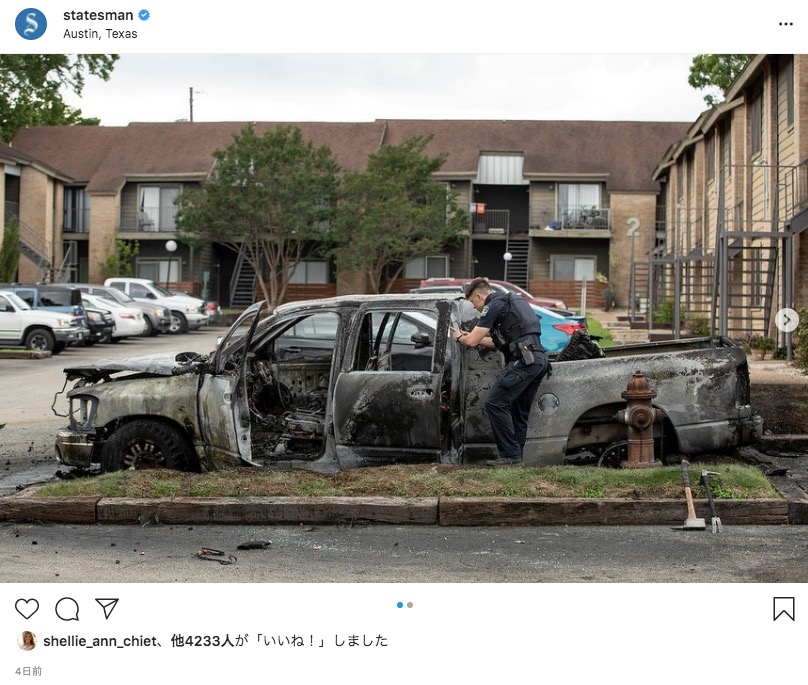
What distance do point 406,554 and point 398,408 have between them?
1.96m

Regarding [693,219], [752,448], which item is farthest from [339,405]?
[693,219]

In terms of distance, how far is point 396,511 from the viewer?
830 cm

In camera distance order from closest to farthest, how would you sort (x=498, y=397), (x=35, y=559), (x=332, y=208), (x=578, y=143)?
(x=35, y=559) → (x=498, y=397) → (x=332, y=208) → (x=578, y=143)

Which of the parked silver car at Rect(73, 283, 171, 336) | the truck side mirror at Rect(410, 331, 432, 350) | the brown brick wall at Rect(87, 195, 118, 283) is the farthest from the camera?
the brown brick wall at Rect(87, 195, 118, 283)

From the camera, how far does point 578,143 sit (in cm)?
A: 5584

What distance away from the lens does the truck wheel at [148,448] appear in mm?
9508

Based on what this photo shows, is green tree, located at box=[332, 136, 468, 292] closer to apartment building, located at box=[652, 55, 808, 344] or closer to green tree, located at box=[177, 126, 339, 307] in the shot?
green tree, located at box=[177, 126, 339, 307]

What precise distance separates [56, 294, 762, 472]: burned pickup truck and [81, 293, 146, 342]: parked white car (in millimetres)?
25531

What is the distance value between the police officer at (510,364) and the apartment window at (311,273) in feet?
154

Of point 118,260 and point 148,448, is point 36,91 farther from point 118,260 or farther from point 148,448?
point 148,448

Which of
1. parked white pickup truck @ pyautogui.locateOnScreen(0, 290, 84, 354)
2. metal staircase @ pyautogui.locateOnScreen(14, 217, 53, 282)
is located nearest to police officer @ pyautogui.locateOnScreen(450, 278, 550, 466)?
parked white pickup truck @ pyautogui.locateOnScreen(0, 290, 84, 354)

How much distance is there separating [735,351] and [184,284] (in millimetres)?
47945

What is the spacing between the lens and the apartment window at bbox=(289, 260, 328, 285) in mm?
55969

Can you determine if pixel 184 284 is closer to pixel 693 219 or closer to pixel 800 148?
pixel 693 219
